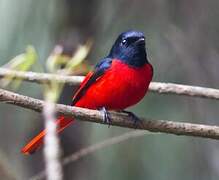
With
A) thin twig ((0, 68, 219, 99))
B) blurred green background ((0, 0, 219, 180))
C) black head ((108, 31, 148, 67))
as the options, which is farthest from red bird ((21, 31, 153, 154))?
blurred green background ((0, 0, 219, 180))

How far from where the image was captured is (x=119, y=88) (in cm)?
290

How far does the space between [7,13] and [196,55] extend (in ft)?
3.88

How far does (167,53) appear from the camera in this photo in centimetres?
381

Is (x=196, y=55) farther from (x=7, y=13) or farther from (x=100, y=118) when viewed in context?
(x=100, y=118)

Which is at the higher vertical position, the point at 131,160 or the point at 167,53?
the point at 167,53

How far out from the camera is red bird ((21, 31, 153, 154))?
113 inches

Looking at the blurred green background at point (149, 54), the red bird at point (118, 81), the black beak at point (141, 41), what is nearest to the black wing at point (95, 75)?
the red bird at point (118, 81)

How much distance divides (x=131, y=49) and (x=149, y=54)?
0.87 meters

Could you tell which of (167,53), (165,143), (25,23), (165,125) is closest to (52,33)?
(25,23)

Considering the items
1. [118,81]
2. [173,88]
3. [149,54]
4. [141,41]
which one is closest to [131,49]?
[141,41]

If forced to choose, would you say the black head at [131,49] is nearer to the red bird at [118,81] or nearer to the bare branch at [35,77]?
the red bird at [118,81]

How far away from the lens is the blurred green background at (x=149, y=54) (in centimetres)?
357

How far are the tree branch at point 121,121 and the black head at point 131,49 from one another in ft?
1.43

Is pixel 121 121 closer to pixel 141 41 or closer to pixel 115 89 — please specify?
pixel 115 89
